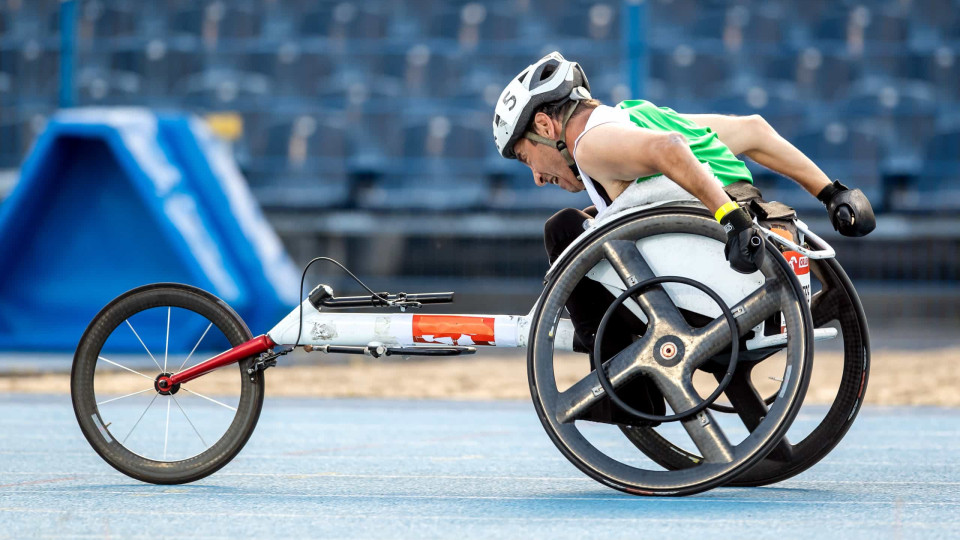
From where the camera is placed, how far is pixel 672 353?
4.17 m

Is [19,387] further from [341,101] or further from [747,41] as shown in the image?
[747,41]

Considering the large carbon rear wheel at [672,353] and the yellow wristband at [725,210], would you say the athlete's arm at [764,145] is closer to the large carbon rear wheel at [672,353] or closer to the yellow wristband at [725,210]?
the large carbon rear wheel at [672,353]

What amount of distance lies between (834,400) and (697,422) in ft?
2.38

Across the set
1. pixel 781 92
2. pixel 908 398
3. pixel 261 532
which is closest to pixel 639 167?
pixel 261 532

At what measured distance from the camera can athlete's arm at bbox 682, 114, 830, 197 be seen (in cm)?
475

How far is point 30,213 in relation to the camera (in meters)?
12.4

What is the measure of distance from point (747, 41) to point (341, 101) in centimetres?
513

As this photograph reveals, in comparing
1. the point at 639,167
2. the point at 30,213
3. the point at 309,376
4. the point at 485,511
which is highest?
the point at 639,167

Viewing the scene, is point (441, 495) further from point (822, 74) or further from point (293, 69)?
point (293, 69)

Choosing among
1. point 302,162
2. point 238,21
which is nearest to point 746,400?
point 302,162

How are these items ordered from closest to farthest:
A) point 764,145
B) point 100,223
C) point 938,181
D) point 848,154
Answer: point 764,145 < point 100,223 < point 938,181 < point 848,154

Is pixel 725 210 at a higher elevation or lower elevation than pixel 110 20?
higher

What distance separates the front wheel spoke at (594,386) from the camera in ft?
13.8

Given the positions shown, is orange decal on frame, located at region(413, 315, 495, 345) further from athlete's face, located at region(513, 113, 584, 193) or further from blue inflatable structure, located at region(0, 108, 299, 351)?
blue inflatable structure, located at region(0, 108, 299, 351)
